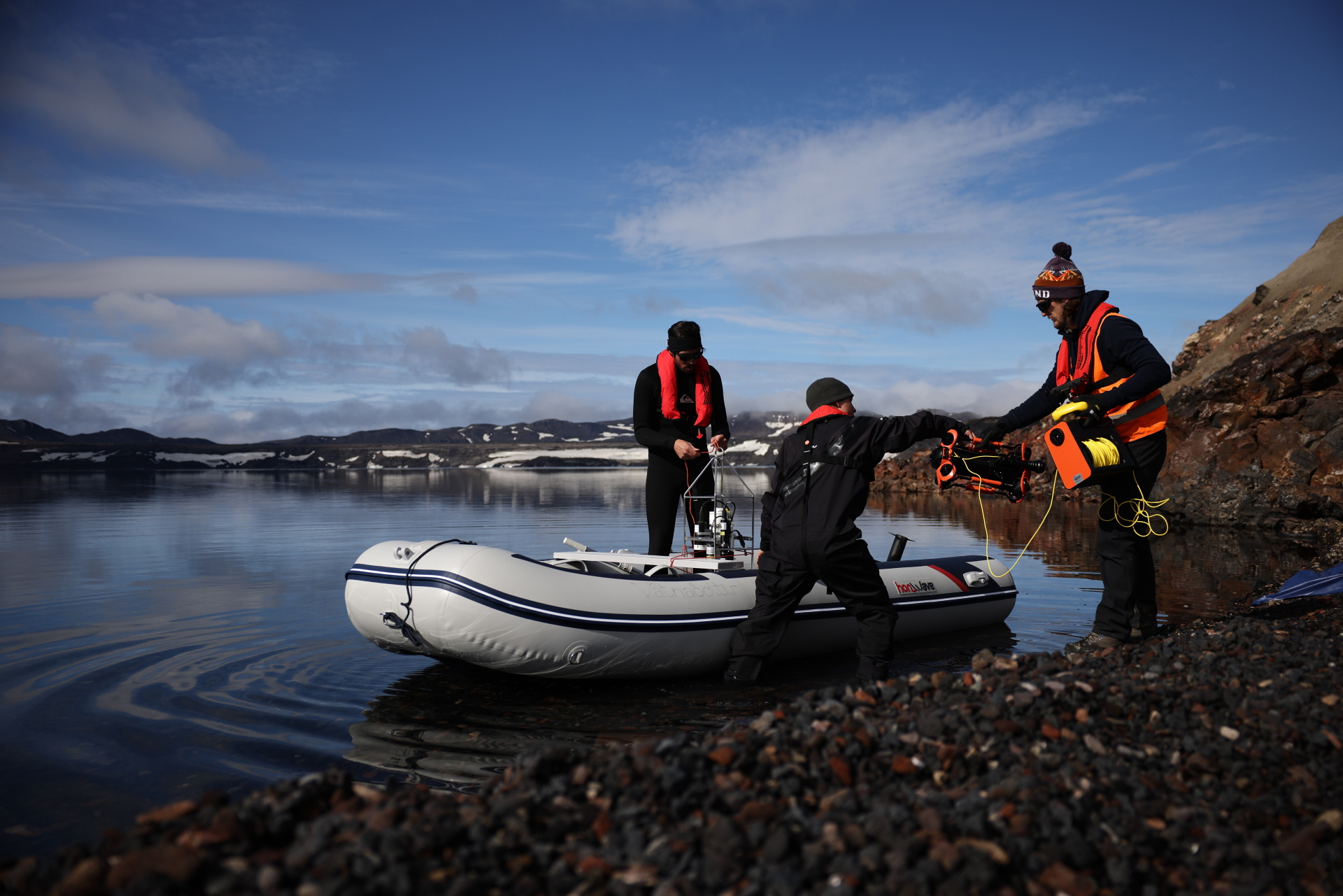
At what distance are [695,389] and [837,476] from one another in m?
2.25

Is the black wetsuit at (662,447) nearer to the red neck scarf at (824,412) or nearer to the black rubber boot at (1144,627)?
the red neck scarf at (824,412)

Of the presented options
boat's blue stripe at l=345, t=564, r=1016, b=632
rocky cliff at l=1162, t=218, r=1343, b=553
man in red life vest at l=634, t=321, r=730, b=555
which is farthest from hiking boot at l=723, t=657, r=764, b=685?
rocky cliff at l=1162, t=218, r=1343, b=553

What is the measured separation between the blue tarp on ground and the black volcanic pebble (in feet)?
13.8

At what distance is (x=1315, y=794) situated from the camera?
9.55 feet

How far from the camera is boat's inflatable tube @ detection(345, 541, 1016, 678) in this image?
5566mm

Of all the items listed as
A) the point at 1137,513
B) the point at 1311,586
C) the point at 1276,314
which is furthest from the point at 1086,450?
the point at 1276,314

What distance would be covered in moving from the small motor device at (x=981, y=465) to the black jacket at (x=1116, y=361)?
8.8 inches

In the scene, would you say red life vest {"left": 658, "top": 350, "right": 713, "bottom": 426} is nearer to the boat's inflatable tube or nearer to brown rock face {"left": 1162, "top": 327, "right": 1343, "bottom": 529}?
the boat's inflatable tube

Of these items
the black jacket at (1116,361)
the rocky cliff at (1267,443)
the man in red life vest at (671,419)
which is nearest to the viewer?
the black jacket at (1116,361)

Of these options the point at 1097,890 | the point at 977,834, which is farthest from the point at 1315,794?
the point at 977,834

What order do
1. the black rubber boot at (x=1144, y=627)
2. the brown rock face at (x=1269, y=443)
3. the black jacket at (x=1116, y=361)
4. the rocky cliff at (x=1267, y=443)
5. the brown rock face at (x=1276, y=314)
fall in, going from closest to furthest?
the black jacket at (x=1116, y=361), the black rubber boot at (x=1144, y=627), the rocky cliff at (x=1267, y=443), the brown rock face at (x=1269, y=443), the brown rock face at (x=1276, y=314)

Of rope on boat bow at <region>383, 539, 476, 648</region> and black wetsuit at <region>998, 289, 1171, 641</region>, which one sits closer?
black wetsuit at <region>998, 289, 1171, 641</region>

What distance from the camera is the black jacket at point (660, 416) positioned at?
23.7 feet

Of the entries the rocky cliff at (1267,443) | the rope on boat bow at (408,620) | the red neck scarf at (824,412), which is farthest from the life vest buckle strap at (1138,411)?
the rocky cliff at (1267,443)
